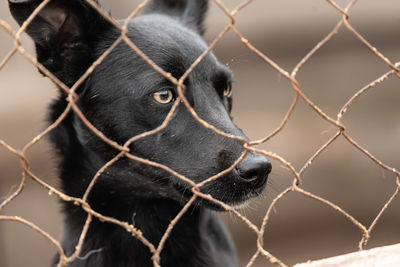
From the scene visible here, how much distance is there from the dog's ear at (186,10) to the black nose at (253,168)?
116 cm

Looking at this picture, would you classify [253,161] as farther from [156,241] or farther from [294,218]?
[294,218]

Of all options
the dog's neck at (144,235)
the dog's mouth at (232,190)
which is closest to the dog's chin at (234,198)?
the dog's mouth at (232,190)

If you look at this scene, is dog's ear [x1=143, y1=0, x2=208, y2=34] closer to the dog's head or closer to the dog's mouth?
the dog's head

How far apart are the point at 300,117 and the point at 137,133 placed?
307cm

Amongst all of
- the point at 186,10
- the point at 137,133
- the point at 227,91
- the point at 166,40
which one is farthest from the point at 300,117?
the point at 137,133

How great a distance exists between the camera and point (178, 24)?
2.73 m

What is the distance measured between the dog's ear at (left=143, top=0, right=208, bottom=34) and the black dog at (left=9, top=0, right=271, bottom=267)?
1.17 feet

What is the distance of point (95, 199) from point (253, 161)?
808mm

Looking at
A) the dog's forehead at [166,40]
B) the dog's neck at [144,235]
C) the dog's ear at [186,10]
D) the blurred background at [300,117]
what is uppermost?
the blurred background at [300,117]

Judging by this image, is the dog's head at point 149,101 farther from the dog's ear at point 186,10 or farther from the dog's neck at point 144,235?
the dog's ear at point 186,10

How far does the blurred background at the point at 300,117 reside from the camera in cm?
499

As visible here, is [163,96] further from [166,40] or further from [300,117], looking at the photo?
[300,117]

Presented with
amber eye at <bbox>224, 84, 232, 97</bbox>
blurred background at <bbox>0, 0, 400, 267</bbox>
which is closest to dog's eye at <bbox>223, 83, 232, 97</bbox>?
amber eye at <bbox>224, 84, 232, 97</bbox>

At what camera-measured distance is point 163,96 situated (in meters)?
2.28
